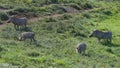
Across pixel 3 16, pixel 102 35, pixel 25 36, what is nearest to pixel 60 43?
pixel 25 36

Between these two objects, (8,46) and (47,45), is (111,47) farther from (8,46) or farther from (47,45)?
(8,46)

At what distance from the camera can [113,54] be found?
33.2m

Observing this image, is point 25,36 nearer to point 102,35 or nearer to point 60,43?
point 60,43

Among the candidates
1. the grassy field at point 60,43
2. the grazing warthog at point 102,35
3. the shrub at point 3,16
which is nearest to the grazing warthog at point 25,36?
the grassy field at point 60,43

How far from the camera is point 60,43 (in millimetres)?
33219

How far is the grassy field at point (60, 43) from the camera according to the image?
2464 centimetres

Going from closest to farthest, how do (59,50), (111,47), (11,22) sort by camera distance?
(59,50), (111,47), (11,22)

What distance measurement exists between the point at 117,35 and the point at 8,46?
18672mm

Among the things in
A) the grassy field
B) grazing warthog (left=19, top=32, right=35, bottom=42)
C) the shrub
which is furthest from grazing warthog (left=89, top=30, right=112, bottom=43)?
the shrub

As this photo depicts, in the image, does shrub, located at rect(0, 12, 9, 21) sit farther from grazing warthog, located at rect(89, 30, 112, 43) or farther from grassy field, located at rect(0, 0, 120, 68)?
grazing warthog, located at rect(89, 30, 112, 43)

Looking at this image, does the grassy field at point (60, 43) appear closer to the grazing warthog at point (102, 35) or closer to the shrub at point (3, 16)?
the shrub at point (3, 16)

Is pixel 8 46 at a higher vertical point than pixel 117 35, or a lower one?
higher

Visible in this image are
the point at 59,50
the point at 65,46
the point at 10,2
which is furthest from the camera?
the point at 10,2

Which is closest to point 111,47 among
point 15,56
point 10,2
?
point 15,56
